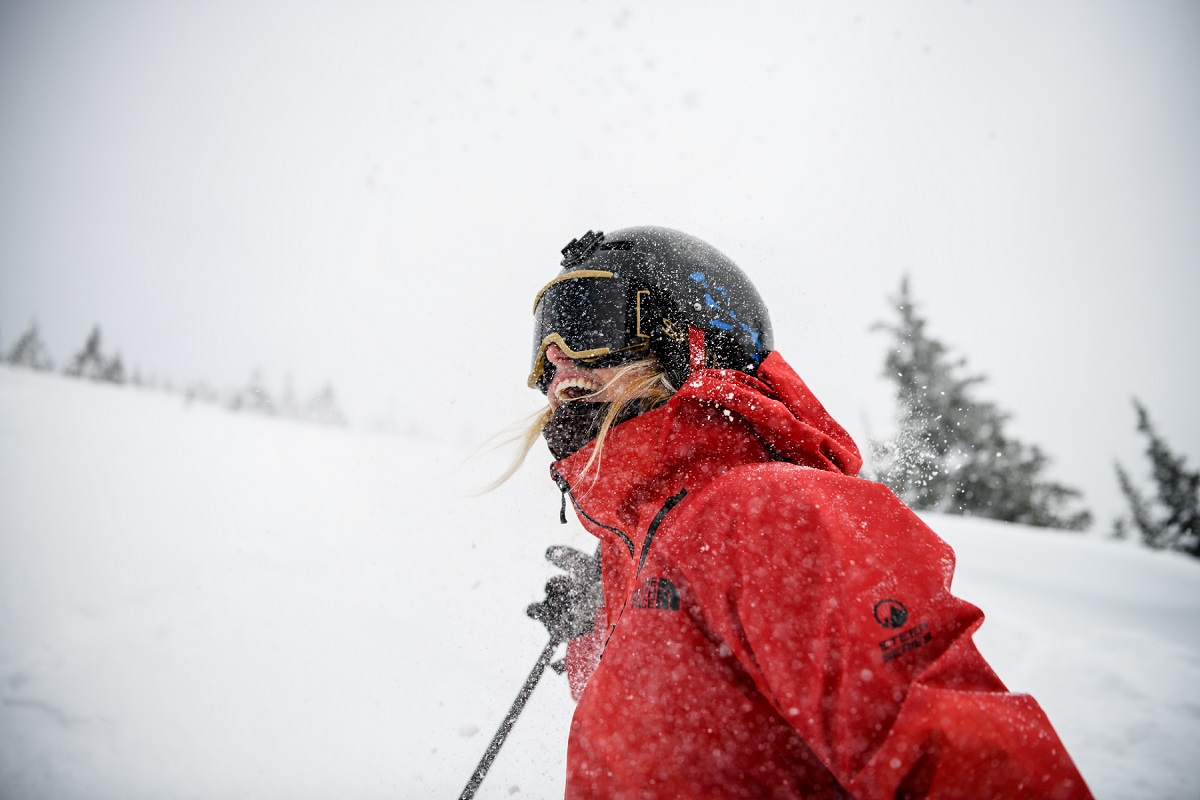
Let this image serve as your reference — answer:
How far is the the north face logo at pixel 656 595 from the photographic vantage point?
1.32m

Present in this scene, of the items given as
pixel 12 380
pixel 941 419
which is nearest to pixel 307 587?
pixel 12 380

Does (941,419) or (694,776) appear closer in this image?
(694,776)

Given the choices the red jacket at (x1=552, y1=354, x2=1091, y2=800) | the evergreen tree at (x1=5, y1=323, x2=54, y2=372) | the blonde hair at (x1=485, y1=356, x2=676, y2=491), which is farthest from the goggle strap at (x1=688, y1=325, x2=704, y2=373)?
the evergreen tree at (x1=5, y1=323, x2=54, y2=372)

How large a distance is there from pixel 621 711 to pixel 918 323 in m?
17.5

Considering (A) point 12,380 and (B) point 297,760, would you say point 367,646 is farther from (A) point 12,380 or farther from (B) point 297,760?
(A) point 12,380

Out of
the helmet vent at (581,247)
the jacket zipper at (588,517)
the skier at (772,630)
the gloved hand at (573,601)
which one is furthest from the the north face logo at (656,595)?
the helmet vent at (581,247)

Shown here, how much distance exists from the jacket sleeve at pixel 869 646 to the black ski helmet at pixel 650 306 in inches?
37.8

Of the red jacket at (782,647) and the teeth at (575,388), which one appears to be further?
the teeth at (575,388)

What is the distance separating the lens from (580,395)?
2240 mm

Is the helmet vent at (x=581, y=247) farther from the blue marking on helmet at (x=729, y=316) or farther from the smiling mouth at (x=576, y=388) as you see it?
the smiling mouth at (x=576, y=388)

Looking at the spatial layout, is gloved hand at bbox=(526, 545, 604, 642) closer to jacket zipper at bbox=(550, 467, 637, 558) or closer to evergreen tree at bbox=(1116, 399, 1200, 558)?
jacket zipper at bbox=(550, 467, 637, 558)

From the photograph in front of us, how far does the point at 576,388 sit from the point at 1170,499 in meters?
29.1

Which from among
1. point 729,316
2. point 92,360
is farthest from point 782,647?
point 92,360

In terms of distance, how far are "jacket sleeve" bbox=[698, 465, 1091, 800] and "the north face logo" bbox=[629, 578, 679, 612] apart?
3.8 inches
